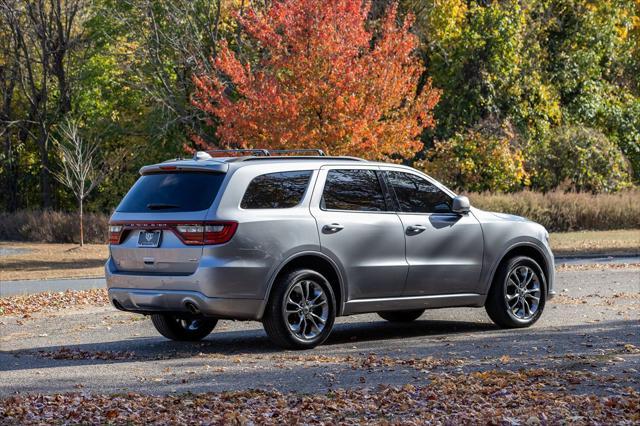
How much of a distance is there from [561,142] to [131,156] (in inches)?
641

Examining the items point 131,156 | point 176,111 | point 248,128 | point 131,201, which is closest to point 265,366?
point 131,201

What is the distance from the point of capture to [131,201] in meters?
11.4

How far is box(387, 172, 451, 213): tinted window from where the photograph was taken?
1215 centimetres

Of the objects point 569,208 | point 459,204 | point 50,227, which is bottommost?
point 50,227

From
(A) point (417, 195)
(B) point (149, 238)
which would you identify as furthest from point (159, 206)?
(A) point (417, 195)

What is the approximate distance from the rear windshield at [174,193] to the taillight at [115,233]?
17cm

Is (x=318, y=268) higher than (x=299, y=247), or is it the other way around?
(x=299, y=247)

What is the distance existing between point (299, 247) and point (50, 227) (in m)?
34.0

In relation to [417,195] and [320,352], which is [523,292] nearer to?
[417,195]

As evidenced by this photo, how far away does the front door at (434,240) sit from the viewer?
12.0m

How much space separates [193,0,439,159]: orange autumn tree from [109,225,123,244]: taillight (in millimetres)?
15636

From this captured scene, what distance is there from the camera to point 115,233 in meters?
11.5

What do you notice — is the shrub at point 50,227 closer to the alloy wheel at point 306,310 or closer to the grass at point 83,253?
the grass at point 83,253

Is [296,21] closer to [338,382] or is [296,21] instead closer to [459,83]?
[459,83]
